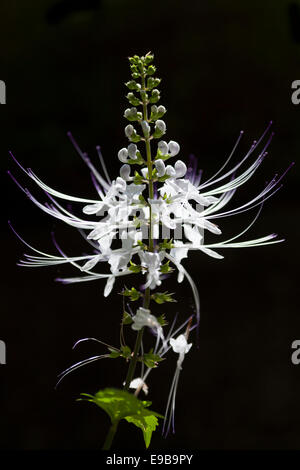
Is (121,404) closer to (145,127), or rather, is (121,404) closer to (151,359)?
(151,359)

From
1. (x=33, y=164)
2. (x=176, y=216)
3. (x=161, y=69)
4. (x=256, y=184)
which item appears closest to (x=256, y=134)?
(x=256, y=184)

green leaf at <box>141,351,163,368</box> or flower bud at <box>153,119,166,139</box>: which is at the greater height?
flower bud at <box>153,119,166,139</box>

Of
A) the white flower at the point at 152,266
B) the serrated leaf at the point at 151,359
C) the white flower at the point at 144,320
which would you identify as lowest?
the serrated leaf at the point at 151,359

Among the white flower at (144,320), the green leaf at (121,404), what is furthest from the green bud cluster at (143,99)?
the green leaf at (121,404)

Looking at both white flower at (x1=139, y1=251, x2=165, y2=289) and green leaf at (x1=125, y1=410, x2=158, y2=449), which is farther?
green leaf at (x1=125, y1=410, x2=158, y2=449)

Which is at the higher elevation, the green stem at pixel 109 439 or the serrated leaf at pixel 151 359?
the serrated leaf at pixel 151 359

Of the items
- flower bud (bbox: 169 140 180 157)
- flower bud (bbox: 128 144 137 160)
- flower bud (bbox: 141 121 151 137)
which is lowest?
flower bud (bbox: 128 144 137 160)

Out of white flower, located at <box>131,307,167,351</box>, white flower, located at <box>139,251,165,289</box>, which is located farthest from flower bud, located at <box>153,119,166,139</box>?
white flower, located at <box>131,307,167,351</box>

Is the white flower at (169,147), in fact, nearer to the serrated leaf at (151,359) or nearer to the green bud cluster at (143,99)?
the green bud cluster at (143,99)

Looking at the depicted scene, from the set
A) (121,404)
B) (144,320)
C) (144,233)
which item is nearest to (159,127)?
(144,233)

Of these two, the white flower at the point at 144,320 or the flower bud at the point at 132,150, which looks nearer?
the white flower at the point at 144,320

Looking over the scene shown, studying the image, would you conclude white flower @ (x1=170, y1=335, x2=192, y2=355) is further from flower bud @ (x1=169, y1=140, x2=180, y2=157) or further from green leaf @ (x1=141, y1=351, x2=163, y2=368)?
flower bud @ (x1=169, y1=140, x2=180, y2=157)

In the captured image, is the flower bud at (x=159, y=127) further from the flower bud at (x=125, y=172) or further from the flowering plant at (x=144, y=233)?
the flower bud at (x=125, y=172)
